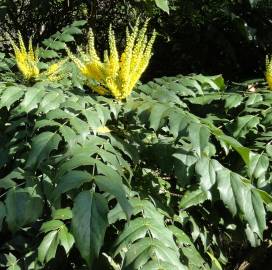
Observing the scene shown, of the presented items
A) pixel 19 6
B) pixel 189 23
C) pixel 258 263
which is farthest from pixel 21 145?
pixel 19 6

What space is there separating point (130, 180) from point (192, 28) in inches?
125

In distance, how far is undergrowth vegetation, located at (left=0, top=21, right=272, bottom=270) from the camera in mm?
1859

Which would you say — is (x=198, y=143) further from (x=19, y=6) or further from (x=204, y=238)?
(x=19, y=6)

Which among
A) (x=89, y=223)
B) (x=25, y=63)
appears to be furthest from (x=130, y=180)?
(x=25, y=63)

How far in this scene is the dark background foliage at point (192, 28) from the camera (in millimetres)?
4730

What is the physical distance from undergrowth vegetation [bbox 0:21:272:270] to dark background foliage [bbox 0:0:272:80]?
184cm

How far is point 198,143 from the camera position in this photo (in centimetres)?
210

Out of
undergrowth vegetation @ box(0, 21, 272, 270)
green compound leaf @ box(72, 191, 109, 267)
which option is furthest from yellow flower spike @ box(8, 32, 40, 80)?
green compound leaf @ box(72, 191, 109, 267)

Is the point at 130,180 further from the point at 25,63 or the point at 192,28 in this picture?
the point at 192,28

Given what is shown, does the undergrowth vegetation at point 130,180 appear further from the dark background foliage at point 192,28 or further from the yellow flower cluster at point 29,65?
the dark background foliage at point 192,28

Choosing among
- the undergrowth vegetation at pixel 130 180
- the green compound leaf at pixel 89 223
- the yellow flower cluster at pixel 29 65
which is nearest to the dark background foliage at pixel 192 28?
the yellow flower cluster at pixel 29 65

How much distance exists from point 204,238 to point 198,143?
0.66m

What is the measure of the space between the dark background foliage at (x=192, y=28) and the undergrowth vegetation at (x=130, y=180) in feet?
6.03

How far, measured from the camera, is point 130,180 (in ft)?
7.57
